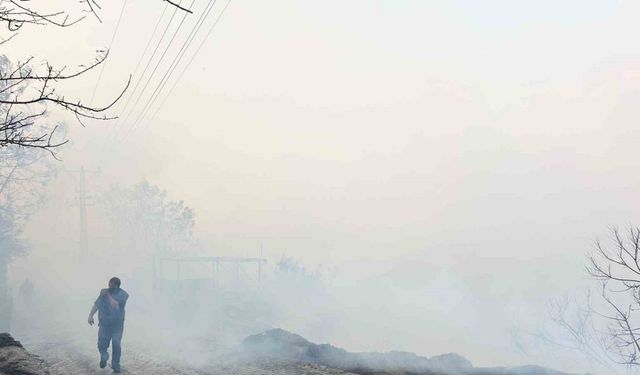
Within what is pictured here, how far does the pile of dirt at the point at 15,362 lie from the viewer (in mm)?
7910

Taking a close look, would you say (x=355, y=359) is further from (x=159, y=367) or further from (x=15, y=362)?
(x=15, y=362)

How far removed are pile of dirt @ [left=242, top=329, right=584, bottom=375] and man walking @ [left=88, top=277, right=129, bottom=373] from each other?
260 cm

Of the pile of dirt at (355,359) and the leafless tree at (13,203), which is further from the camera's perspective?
the leafless tree at (13,203)

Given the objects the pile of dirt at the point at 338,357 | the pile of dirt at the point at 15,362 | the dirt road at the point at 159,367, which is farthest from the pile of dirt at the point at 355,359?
the pile of dirt at the point at 15,362

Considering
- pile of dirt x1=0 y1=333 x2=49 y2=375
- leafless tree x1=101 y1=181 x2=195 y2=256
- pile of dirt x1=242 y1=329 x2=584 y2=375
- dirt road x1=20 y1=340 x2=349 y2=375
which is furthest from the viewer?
leafless tree x1=101 y1=181 x2=195 y2=256

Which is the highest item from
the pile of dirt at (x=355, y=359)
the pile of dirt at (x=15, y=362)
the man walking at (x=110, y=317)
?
the man walking at (x=110, y=317)

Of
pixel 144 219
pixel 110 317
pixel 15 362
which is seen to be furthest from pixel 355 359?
pixel 144 219

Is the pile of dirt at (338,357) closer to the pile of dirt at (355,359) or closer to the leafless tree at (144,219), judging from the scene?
the pile of dirt at (355,359)

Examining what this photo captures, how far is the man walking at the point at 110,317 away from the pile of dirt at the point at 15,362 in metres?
0.90

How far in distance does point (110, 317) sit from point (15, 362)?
1541mm

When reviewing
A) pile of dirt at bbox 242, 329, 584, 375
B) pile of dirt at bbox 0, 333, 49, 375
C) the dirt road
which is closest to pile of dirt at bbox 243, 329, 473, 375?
pile of dirt at bbox 242, 329, 584, 375

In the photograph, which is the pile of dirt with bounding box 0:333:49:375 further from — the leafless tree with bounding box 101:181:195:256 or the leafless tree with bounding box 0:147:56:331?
the leafless tree with bounding box 101:181:195:256

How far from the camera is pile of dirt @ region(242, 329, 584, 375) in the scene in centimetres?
1050

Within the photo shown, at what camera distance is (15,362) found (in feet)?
27.2
